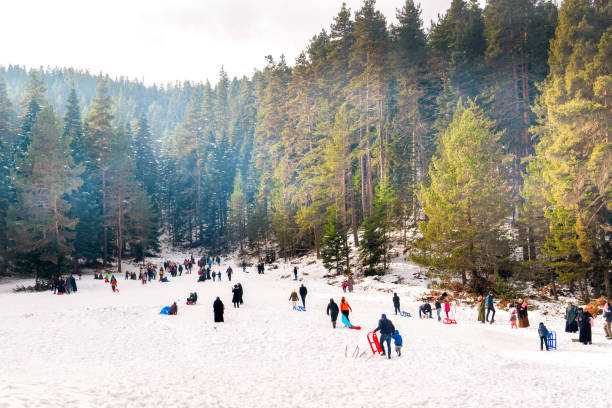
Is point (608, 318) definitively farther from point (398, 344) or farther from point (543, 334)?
point (398, 344)

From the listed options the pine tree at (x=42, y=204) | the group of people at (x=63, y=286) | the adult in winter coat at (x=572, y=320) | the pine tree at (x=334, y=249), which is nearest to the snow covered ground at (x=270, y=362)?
the adult in winter coat at (x=572, y=320)

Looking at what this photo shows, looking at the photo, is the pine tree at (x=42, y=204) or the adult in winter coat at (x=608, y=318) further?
the pine tree at (x=42, y=204)

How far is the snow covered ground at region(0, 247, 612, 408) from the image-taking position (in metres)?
8.72

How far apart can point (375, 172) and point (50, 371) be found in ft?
131

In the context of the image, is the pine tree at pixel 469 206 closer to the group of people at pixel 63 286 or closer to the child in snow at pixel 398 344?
the child in snow at pixel 398 344

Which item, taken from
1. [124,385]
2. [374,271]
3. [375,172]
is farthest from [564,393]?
[375,172]

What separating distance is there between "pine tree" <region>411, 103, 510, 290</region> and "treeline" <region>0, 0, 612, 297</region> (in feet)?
0.31

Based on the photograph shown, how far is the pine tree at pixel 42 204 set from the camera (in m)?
30.9

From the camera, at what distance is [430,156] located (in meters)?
36.9

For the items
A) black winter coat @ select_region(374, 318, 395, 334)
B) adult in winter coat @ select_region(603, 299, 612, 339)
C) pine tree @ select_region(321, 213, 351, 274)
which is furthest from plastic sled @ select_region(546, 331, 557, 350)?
pine tree @ select_region(321, 213, 351, 274)

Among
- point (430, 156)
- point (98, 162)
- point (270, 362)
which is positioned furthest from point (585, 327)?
point (98, 162)

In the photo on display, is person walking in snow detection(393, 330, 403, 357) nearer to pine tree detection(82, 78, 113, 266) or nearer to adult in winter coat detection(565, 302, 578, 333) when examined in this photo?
adult in winter coat detection(565, 302, 578, 333)

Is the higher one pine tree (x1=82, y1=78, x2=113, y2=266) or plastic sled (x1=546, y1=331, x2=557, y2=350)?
pine tree (x1=82, y1=78, x2=113, y2=266)

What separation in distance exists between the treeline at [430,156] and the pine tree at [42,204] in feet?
2.80
